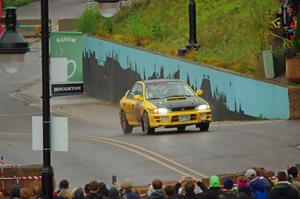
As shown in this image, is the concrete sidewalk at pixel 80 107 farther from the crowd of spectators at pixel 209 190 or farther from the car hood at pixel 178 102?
the crowd of spectators at pixel 209 190

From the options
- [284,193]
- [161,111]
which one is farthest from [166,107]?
[284,193]

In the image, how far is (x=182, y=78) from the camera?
39500mm

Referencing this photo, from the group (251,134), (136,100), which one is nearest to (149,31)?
(136,100)

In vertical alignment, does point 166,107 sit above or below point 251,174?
above

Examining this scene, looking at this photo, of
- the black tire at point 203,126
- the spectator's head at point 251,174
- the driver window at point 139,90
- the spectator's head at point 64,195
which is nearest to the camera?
the spectator's head at point 64,195

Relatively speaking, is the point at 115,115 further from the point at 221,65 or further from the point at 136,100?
the point at 136,100

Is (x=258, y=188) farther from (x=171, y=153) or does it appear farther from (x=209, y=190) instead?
(x=171, y=153)

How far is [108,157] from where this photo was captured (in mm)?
25297

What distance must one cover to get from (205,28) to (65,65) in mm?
25471

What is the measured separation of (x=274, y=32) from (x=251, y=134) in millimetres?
8283

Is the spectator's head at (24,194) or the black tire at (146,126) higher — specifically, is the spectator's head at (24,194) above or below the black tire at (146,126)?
below

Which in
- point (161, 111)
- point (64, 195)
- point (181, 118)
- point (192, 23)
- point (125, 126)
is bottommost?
point (64, 195)

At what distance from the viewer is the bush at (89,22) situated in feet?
166

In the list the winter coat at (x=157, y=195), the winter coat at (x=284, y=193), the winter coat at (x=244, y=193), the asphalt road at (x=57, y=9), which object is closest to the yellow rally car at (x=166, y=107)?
the winter coat at (x=244, y=193)
